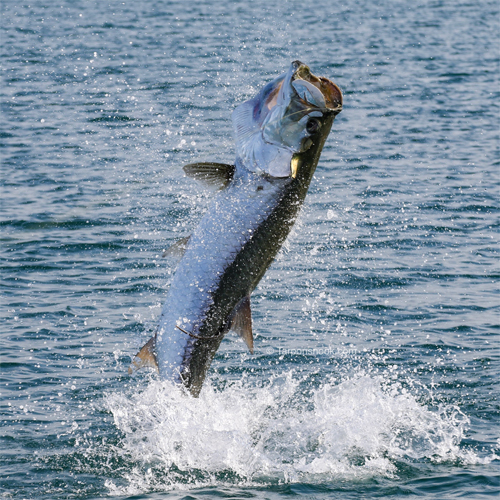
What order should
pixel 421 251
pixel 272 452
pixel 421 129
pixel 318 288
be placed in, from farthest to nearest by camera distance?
pixel 421 129 → pixel 421 251 → pixel 318 288 → pixel 272 452

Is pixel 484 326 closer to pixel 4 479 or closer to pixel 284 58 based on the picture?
pixel 4 479

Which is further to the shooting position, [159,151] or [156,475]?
[159,151]

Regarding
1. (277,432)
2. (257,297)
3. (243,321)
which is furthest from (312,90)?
(257,297)

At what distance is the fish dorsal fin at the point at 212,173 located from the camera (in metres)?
6.37

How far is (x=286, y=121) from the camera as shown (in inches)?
246

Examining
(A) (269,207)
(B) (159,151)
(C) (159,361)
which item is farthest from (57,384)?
(B) (159,151)

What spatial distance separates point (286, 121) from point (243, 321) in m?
1.50

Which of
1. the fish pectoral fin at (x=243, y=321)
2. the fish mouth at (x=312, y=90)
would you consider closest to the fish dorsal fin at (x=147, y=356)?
the fish pectoral fin at (x=243, y=321)

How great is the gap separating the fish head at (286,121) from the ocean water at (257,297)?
1921mm

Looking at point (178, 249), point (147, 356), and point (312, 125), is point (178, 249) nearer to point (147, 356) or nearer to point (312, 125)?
point (147, 356)

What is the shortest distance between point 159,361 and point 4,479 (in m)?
1.77

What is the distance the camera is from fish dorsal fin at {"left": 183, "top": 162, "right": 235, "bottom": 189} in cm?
637

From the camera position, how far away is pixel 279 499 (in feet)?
23.4

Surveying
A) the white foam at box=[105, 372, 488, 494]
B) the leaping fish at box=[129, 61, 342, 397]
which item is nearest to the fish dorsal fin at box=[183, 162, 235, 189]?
the leaping fish at box=[129, 61, 342, 397]
